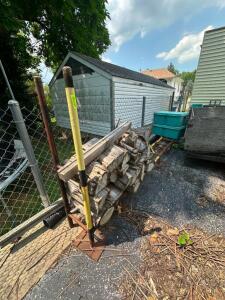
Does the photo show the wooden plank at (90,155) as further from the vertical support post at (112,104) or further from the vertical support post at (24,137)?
the vertical support post at (112,104)

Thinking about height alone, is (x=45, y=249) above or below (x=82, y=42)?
below

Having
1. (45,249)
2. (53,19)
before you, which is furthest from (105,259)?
(53,19)

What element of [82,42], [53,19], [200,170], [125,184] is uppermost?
[53,19]

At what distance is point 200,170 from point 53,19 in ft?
31.0

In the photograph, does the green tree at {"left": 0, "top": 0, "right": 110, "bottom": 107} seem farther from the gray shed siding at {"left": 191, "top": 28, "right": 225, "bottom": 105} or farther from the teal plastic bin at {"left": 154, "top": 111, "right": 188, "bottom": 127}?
the teal plastic bin at {"left": 154, "top": 111, "right": 188, "bottom": 127}

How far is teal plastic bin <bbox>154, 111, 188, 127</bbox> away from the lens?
4.82m

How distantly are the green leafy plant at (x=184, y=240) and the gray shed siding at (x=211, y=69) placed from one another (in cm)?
665

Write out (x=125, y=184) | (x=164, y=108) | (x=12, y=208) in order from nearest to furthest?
1. (x=125, y=184)
2. (x=12, y=208)
3. (x=164, y=108)

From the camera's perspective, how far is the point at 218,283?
60.6 inches

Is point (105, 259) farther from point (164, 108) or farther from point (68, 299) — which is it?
point (164, 108)

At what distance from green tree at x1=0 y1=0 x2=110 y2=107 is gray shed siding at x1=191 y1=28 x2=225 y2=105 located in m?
5.35

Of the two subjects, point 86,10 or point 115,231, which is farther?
point 86,10

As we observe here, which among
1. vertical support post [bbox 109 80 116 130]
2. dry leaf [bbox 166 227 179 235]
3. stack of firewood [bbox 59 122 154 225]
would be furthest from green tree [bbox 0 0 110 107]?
dry leaf [bbox 166 227 179 235]

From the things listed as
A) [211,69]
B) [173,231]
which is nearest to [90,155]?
[173,231]
